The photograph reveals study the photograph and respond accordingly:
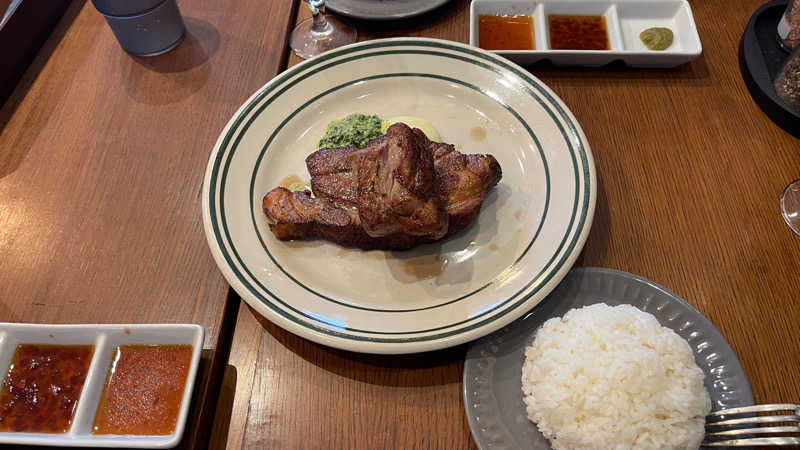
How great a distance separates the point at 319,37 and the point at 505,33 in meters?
1.07

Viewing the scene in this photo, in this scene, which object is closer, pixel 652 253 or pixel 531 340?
pixel 531 340

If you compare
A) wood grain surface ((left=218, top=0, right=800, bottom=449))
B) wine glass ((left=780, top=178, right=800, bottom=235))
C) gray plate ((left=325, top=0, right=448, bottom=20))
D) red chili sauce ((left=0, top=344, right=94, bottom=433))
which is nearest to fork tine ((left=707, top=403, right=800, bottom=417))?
wood grain surface ((left=218, top=0, right=800, bottom=449))

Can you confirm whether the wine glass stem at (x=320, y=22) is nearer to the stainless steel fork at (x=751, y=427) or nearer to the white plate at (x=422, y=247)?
the white plate at (x=422, y=247)

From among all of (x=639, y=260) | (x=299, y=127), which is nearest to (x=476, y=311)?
(x=639, y=260)

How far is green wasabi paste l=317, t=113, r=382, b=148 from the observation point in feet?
8.59

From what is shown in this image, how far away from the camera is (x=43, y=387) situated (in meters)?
1.97

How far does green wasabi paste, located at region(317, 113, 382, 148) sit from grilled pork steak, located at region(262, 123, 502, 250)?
24 centimetres

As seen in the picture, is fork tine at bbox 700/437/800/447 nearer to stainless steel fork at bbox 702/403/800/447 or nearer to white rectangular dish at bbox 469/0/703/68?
stainless steel fork at bbox 702/403/800/447

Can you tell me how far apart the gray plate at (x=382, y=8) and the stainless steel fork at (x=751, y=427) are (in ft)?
8.14

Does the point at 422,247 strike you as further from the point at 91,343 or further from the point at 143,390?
the point at 91,343

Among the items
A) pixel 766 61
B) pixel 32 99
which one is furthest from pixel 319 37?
pixel 766 61

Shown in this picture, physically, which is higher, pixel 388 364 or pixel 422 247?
pixel 422 247

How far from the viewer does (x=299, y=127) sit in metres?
2.73

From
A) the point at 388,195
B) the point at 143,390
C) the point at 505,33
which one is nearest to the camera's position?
the point at 143,390
